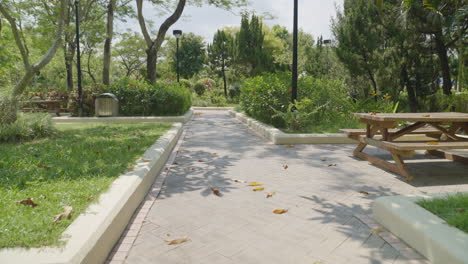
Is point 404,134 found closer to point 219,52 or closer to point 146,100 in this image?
point 146,100

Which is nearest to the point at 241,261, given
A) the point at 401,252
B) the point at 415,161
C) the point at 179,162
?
the point at 401,252

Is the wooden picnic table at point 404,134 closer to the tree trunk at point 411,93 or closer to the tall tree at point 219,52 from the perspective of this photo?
the tree trunk at point 411,93

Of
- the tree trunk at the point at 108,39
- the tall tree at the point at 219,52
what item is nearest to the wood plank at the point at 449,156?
the tree trunk at the point at 108,39

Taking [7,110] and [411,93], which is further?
[411,93]

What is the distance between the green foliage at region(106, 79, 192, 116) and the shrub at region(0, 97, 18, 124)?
6623 millimetres

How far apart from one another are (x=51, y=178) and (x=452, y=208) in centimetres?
462

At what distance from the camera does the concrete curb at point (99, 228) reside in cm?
225

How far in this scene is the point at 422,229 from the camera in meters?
2.81

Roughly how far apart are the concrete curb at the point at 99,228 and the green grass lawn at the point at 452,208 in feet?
9.69

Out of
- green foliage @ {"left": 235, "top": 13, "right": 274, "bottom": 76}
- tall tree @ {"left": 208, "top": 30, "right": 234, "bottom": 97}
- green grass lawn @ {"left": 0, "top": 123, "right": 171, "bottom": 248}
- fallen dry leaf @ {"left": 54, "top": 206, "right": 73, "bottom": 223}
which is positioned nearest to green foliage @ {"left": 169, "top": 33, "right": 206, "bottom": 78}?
tall tree @ {"left": 208, "top": 30, "right": 234, "bottom": 97}

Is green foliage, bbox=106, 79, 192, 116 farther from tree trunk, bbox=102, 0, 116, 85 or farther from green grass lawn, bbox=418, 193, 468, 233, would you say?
green grass lawn, bbox=418, 193, 468, 233

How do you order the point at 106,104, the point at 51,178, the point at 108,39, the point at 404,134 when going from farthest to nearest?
1. the point at 108,39
2. the point at 106,104
3. the point at 404,134
4. the point at 51,178

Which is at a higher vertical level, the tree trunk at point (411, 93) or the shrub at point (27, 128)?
the tree trunk at point (411, 93)

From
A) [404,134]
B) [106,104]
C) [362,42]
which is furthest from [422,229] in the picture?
[106,104]
